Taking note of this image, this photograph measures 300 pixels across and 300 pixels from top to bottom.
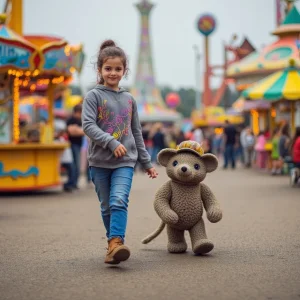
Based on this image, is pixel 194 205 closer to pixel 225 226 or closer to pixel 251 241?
pixel 251 241

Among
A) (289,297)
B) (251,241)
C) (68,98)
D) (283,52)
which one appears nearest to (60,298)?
(289,297)

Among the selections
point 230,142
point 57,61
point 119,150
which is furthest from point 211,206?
point 230,142

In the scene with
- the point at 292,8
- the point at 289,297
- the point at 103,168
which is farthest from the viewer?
the point at 292,8

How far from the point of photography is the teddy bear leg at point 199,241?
6.39 meters

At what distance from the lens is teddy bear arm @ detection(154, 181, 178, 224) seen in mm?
6484

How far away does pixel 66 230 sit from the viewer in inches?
338

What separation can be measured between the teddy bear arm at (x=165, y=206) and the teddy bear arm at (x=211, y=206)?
287 mm

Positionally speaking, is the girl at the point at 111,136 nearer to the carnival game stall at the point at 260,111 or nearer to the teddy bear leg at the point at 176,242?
the teddy bear leg at the point at 176,242

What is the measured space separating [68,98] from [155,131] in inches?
577

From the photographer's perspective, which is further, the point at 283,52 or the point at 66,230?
the point at 283,52

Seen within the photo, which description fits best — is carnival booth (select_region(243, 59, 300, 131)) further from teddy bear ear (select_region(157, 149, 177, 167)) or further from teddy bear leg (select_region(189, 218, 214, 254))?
teddy bear leg (select_region(189, 218, 214, 254))

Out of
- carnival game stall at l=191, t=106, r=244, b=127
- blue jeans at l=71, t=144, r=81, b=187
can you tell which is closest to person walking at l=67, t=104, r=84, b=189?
blue jeans at l=71, t=144, r=81, b=187

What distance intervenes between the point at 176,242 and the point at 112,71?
63.3 inches

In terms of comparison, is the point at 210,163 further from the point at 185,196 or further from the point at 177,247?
the point at 177,247
